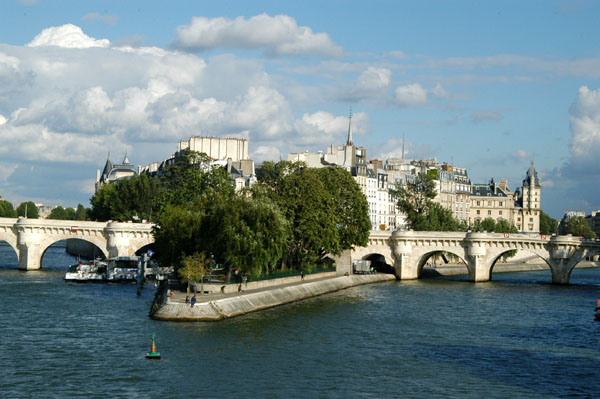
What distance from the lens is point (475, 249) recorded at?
10225 centimetres

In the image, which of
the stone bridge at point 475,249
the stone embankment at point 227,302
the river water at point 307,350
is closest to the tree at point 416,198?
the stone bridge at point 475,249

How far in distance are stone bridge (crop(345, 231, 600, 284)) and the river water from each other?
71.2ft

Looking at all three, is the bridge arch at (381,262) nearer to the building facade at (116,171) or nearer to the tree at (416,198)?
the tree at (416,198)

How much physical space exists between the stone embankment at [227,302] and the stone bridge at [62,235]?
29.0 meters

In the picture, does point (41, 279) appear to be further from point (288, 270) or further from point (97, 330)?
point (97, 330)

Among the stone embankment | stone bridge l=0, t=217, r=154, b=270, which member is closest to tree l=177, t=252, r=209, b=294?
the stone embankment

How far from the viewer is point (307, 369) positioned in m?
45.0

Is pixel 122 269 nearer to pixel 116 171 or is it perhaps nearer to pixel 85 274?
pixel 85 274

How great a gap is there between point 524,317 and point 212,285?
24481 mm

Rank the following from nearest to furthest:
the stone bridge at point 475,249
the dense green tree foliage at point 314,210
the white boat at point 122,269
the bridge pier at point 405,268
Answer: the dense green tree foliage at point 314,210 < the white boat at point 122,269 < the stone bridge at point 475,249 < the bridge pier at point 405,268

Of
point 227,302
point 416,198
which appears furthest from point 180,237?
point 416,198

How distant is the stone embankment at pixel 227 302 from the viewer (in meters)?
59.3

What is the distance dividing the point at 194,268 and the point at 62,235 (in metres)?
43.2

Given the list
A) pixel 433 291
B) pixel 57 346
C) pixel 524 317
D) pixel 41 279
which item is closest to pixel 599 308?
pixel 524 317
